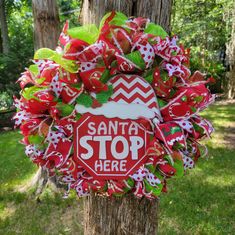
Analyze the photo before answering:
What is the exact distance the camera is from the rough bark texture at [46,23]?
3.86 m

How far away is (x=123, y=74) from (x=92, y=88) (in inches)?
5.1

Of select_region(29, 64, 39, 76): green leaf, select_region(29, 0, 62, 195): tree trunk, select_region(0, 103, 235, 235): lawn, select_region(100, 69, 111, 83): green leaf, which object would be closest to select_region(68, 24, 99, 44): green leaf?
select_region(100, 69, 111, 83): green leaf

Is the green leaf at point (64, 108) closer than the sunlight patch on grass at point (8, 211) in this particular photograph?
Yes

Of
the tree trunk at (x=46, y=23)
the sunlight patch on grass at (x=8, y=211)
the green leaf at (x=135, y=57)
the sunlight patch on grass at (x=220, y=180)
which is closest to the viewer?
the green leaf at (x=135, y=57)

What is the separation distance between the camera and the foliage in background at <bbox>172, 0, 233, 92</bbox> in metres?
13.2

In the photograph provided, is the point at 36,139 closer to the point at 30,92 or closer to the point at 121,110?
the point at 30,92

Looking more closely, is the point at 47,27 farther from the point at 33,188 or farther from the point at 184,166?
the point at 184,166

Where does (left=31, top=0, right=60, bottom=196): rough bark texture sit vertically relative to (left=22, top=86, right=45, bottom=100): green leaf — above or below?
above

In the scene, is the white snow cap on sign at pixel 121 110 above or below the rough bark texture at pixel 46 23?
below

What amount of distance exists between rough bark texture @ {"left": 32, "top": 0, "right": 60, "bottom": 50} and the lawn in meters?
1.76

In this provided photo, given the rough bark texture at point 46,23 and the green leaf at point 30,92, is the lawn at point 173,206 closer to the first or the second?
the rough bark texture at point 46,23

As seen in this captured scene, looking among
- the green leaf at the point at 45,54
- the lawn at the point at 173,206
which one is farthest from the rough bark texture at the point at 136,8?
the lawn at the point at 173,206

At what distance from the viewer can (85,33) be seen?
4.38 ft

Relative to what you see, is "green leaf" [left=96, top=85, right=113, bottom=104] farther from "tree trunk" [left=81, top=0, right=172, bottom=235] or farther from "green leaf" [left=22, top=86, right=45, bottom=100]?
"tree trunk" [left=81, top=0, right=172, bottom=235]
